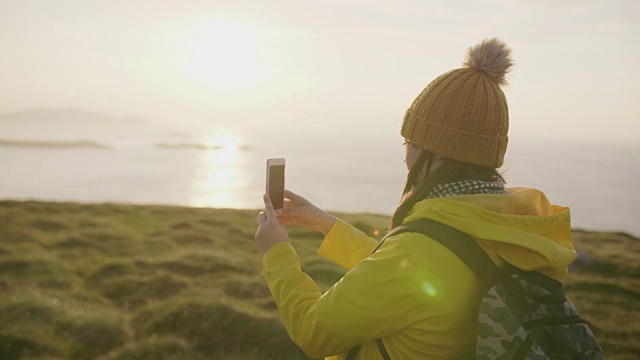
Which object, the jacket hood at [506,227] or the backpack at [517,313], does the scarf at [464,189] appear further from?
the backpack at [517,313]

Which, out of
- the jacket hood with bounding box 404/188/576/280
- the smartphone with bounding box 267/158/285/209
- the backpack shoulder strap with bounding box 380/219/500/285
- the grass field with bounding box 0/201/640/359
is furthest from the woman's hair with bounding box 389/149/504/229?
the grass field with bounding box 0/201/640/359

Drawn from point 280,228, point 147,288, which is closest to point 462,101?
point 280,228

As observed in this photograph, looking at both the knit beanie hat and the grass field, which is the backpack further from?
the grass field

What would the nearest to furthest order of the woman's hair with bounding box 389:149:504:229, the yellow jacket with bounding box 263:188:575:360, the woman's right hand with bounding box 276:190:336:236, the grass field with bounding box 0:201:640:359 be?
the yellow jacket with bounding box 263:188:575:360
the woman's hair with bounding box 389:149:504:229
the woman's right hand with bounding box 276:190:336:236
the grass field with bounding box 0:201:640:359

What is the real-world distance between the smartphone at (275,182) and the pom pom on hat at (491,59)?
1.75 metres

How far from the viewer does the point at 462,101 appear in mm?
3154

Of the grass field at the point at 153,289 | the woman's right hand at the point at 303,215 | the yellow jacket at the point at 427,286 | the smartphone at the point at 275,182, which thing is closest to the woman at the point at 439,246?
the yellow jacket at the point at 427,286

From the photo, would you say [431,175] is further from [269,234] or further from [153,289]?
[153,289]

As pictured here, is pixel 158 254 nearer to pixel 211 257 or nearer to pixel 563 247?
pixel 211 257

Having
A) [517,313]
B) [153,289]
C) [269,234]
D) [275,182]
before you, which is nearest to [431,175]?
[517,313]

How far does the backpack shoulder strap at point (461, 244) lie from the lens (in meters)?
2.78

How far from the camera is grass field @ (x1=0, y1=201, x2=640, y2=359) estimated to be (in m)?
9.26

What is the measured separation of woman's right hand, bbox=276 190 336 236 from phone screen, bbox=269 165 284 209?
8 centimetres

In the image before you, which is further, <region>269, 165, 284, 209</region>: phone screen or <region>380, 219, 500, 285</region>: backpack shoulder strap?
<region>269, 165, 284, 209</region>: phone screen
